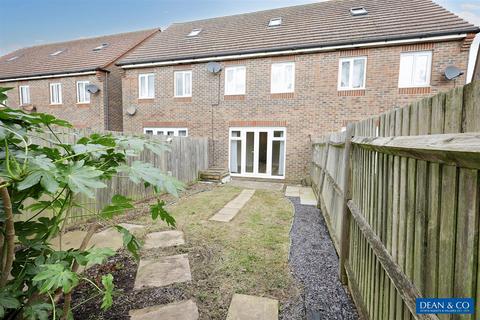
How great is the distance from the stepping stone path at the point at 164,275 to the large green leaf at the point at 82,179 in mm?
1522

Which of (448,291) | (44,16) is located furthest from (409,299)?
(44,16)

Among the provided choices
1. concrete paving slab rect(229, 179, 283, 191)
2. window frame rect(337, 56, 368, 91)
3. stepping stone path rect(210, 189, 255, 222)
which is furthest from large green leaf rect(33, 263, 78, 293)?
window frame rect(337, 56, 368, 91)

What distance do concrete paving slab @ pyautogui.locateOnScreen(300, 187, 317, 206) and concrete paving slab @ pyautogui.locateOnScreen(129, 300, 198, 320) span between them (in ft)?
15.0

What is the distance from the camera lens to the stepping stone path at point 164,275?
2076 millimetres

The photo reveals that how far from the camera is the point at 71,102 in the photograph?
13.0 metres

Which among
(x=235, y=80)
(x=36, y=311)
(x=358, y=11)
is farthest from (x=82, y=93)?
(x=36, y=311)

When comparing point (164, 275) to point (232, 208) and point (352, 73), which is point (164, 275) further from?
point (352, 73)

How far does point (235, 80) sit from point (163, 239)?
8019 millimetres

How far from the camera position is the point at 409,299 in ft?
4.04

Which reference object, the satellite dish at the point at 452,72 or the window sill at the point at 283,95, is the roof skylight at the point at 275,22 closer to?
the window sill at the point at 283,95

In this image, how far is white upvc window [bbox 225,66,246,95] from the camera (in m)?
10.1

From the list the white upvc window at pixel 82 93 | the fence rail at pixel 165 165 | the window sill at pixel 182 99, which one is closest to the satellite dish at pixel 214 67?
the window sill at pixel 182 99

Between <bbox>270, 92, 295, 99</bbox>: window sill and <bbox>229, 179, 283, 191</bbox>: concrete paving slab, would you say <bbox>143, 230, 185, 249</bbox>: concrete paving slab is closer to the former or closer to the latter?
<bbox>229, 179, 283, 191</bbox>: concrete paving slab

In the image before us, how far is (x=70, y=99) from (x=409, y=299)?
16.0m
